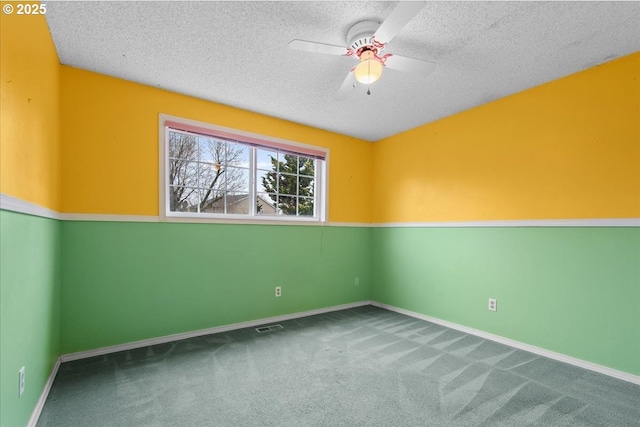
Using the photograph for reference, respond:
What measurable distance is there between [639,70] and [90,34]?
3.95 metres

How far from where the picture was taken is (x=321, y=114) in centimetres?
338

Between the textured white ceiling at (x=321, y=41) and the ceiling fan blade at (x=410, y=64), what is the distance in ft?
0.59

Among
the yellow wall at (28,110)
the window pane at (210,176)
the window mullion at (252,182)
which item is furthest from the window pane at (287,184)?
the yellow wall at (28,110)

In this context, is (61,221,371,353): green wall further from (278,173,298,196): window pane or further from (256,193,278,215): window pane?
(278,173,298,196): window pane

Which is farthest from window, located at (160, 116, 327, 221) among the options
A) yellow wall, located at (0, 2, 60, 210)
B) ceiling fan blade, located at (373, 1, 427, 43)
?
ceiling fan blade, located at (373, 1, 427, 43)

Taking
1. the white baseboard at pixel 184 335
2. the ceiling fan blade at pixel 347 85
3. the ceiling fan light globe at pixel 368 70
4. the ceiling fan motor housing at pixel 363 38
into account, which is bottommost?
the white baseboard at pixel 184 335

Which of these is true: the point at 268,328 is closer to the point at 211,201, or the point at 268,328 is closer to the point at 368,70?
the point at 211,201

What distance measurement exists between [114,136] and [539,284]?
405 cm

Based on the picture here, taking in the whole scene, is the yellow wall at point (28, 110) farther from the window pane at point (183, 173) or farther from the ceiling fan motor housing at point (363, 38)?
the ceiling fan motor housing at point (363, 38)

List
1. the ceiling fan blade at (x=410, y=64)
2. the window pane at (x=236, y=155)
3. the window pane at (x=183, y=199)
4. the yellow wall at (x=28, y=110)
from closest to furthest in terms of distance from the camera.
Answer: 1. the yellow wall at (x=28, y=110)
2. the ceiling fan blade at (x=410, y=64)
3. the window pane at (x=183, y=199)
4. the window pane at (x=236, y=155)

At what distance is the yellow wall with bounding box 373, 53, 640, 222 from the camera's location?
224cm

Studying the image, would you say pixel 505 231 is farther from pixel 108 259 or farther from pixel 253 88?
pixel 108 259

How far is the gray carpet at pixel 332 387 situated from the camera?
5.62 ft

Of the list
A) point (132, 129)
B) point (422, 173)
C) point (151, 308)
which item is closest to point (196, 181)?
point (132, 129)
